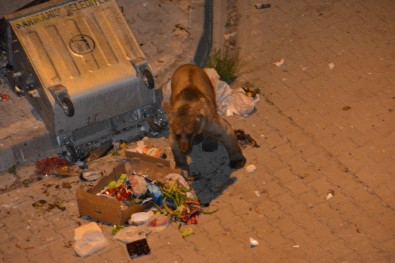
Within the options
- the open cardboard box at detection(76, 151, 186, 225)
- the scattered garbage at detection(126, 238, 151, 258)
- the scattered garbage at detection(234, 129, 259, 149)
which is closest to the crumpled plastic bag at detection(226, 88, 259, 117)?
the scattered garbage at detection(234, 129, 259, 149)

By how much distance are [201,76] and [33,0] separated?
9.67 feet

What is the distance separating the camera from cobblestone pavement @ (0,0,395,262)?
361 inches

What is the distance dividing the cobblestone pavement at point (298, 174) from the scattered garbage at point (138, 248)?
82mm

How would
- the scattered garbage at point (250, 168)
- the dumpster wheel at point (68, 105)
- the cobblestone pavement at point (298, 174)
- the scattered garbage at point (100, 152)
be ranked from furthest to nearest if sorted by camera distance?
the scattered garbage at point (100, 152) < the scattered garbage at point (250, 168) < the dumpster wheel at point (68, 105) < the cobblestone pavement at point (298, 174)

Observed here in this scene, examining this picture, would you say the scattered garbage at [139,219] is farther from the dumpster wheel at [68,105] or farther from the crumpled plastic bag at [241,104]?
the crumpled plastic bag at [241,104]

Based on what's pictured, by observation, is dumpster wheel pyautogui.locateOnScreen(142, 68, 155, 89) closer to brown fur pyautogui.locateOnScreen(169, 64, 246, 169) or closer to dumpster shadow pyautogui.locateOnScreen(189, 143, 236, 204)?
brown fur pyautogui.locateOnScreen(169, 64, 246, 169)

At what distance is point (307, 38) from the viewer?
12438 millimetres

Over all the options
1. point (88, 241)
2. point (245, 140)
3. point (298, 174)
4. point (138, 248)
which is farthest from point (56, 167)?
point (298, 174)

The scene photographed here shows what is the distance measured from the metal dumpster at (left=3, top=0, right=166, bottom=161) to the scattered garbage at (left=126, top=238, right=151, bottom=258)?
1761 mm

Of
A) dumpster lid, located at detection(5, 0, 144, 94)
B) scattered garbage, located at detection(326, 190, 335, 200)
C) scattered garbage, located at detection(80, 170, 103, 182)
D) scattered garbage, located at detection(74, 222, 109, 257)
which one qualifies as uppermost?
dumpster lid, located at detection(5, 0, 144, 94)

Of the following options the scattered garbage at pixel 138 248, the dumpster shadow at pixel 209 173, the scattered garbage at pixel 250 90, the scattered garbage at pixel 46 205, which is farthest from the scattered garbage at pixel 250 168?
the scattered garbage at pixel 46 205

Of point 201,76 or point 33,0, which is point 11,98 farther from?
point 201,76

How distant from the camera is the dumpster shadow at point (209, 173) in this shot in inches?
390

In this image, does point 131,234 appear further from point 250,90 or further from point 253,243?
point 250,90
